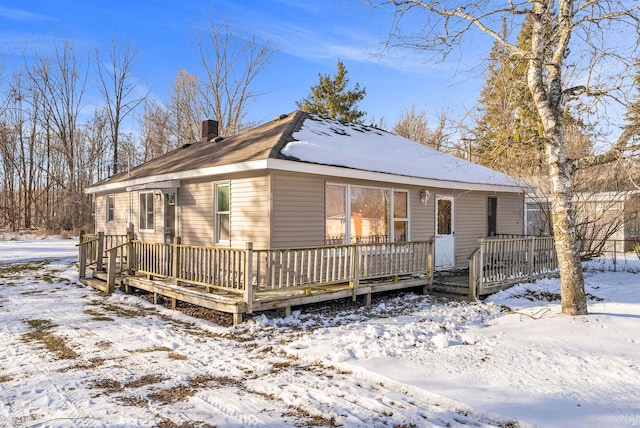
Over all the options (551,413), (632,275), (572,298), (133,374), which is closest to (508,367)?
(551,413)

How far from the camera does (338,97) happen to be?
32.4 m

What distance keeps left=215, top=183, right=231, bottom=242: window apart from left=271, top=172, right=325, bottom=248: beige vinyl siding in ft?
5.42

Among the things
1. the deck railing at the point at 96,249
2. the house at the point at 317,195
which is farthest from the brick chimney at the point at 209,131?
the deck railing at the point at 96,249

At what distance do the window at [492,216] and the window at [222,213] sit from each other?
896cm

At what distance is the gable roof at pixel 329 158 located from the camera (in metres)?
8.78

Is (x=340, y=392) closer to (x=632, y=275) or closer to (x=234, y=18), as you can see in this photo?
(x=632, y=275)

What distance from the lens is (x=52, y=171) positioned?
34.3 metres

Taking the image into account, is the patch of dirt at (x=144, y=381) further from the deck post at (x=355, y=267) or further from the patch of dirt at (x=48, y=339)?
the deck post at (x=355, y=267)

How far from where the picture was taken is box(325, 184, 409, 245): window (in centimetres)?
972

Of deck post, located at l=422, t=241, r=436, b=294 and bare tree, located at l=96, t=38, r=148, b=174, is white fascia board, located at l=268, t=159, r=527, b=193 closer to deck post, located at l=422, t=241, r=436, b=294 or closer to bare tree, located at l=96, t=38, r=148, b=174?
deck post, located at l=422, t=241, r=436, b=294

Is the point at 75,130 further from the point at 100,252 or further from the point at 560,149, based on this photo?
the point at 560,149

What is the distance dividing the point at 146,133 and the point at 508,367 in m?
35.5

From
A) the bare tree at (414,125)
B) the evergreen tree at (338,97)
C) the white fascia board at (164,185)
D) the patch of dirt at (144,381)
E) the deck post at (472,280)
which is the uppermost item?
the evergreen tree at (338,97)

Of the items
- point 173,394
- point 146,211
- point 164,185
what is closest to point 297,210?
point 164,185
